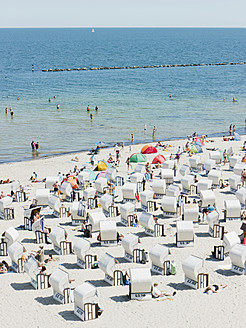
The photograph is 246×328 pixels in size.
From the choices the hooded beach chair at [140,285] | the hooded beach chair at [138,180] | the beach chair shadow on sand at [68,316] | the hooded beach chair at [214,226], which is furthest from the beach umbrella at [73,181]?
the beach chair shadow on sand at [68,316]

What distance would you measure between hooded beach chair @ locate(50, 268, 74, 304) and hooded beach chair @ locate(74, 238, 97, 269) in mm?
2347

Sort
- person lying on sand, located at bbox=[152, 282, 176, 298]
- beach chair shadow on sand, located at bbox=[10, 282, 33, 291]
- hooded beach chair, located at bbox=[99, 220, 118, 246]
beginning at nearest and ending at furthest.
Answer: person lying on sand, located at bbox=[152, 282, 176, 298] < beach chair shadow on sand, located at bbox=[10, 282, 33, 291] < hooded beach chair, located at bbox=[99, 220, 118, 246]

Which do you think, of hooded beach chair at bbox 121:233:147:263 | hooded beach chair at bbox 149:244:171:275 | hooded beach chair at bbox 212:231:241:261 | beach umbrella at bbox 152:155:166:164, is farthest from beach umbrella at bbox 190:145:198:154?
hooded beach chair at bbox 149:244:171:275

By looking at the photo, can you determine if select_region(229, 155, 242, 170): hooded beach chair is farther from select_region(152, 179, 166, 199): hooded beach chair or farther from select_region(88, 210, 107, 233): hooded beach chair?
select_region(88, 210, 107, 233): hooded beach chair

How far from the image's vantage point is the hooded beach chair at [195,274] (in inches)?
739

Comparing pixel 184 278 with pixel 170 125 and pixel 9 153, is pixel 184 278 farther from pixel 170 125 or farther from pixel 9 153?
pixel 170 125

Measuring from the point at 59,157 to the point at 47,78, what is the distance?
62410 millimetres

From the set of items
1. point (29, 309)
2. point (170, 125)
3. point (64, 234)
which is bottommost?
point (29, 309)

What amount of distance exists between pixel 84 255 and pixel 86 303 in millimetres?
3824

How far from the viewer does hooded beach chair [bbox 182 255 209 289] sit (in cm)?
1877

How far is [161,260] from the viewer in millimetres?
19828

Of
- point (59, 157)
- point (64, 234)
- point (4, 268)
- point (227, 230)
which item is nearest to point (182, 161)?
point (59, 157)

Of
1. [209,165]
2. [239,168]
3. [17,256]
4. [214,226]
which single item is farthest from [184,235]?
[209,165]

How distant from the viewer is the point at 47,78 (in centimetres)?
10394
